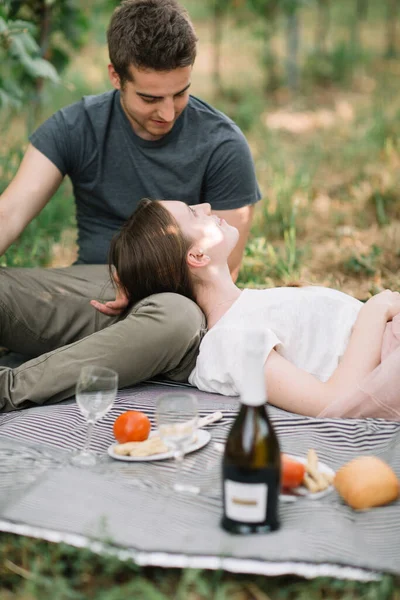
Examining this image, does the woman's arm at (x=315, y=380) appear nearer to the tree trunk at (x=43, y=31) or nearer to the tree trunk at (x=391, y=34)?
the tree trunk at (x=43, y=31)

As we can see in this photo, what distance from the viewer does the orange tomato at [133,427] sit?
2469 mm

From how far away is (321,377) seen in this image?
9.22 feet

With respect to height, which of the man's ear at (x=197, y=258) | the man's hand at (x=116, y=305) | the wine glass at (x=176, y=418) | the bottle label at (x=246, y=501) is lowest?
the man's hand at (x=116, y=305)

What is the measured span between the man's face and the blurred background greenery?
0.95 m

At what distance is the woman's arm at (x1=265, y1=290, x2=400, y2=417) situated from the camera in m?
2.63

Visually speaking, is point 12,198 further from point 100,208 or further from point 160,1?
point 160,1

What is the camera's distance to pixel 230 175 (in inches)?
147

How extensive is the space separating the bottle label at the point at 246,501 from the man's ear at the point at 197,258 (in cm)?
117

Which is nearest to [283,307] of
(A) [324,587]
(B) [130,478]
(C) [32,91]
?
(B) [130,478]

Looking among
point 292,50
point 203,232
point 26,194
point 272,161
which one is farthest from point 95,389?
point 292,50

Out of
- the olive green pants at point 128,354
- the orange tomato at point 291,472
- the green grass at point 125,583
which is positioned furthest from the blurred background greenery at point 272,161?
the olive green pants at point 128,354

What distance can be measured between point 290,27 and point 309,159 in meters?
2.64

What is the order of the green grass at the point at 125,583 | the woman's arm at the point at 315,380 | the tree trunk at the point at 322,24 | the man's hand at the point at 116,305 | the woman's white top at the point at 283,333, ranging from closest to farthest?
the green grass at the point at 125,583, the woman's arm at the point at 315,380, the woman's white top at the point at 283,333, the man's hand at the point at 116,305, the tree trunk at the point at 322,24

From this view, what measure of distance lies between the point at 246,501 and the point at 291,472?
0.27 m
